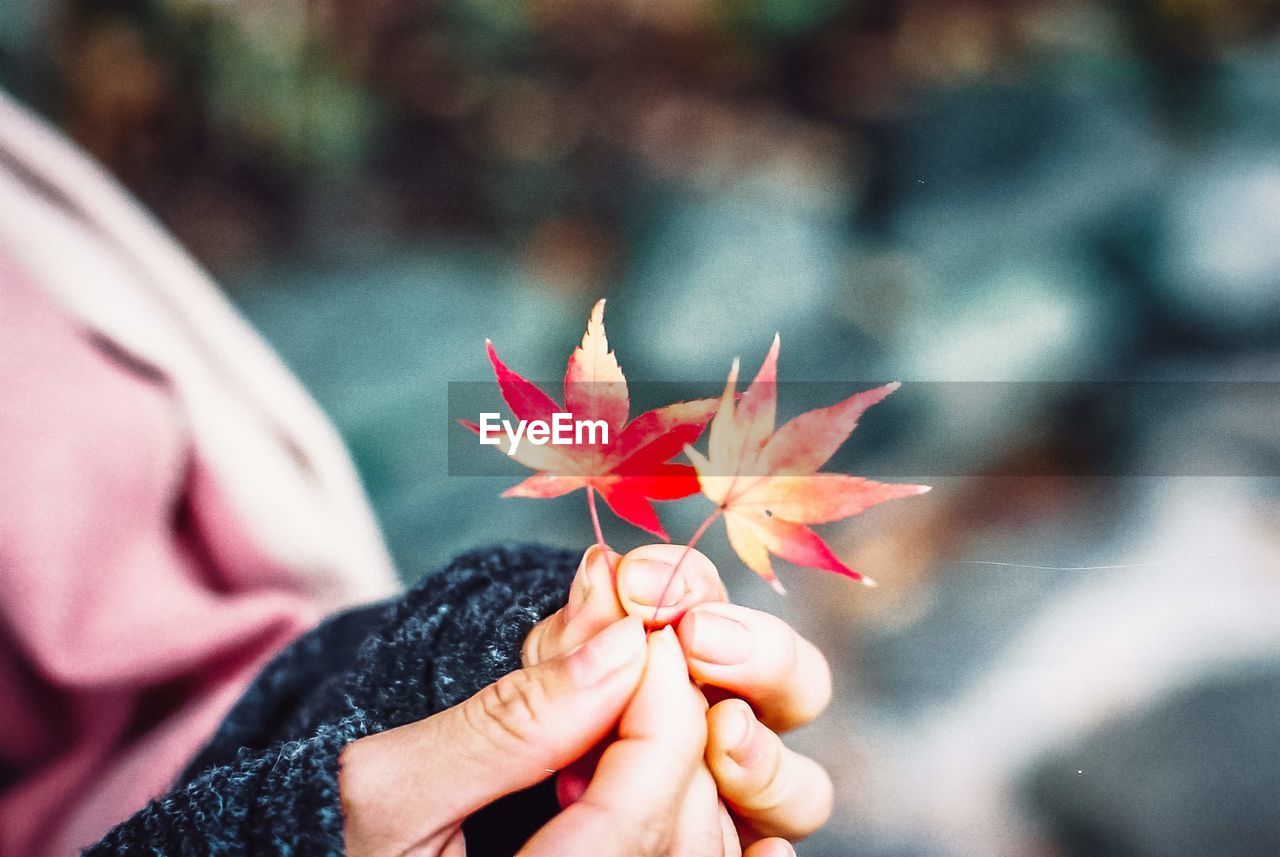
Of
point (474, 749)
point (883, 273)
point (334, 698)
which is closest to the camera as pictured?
Result: point (474, 749)

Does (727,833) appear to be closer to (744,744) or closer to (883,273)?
(744,744)

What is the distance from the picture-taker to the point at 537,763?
0.24 meters

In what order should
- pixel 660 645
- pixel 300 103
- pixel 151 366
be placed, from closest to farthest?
pixel 660 645 < pixel 151 366 < pixel 300 103

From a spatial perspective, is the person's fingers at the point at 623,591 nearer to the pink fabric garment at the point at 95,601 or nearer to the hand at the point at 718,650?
the hand at the point at 718,650

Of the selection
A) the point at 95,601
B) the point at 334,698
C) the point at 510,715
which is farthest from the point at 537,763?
the point at 95,601

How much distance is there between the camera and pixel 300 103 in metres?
0.61

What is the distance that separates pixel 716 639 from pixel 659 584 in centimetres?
3

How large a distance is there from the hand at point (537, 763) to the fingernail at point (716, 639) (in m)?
0.03

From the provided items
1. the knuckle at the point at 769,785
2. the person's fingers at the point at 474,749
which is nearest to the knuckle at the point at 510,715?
the person's fingers at the point at 474,749

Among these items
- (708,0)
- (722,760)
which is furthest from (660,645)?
(708,0)

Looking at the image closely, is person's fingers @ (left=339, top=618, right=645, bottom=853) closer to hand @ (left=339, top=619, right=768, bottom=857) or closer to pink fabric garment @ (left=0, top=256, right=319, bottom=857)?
hand @ (left=339, top=619, right=768, bottom=857)

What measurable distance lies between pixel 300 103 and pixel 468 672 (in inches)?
19.9

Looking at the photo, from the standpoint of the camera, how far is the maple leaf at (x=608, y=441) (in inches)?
10.4

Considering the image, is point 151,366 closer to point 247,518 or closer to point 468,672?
point 247,518
